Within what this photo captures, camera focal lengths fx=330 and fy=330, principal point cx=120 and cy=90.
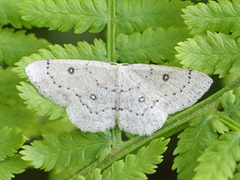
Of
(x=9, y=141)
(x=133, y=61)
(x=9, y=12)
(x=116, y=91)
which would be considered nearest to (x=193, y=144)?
(x=116, y=91)

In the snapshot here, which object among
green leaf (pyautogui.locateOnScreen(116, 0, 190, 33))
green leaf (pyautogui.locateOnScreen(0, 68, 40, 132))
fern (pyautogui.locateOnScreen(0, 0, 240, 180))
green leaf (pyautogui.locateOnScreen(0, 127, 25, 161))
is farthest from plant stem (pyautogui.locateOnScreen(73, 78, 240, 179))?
green leaf (pyautogui.locateOnScreen(0, 68, 40, 132))

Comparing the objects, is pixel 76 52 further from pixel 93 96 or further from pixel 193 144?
pixel 193 144

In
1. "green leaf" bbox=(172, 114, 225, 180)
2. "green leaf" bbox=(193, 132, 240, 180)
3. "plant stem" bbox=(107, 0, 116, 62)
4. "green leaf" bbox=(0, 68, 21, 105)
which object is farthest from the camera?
"green leaf" bbox=(0, 68, 21, 105)

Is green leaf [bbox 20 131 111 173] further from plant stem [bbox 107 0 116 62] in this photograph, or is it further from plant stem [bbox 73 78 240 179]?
plant stem [bbox 107 0 116 62]

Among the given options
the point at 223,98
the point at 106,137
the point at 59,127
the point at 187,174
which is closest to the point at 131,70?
the point at 106,137

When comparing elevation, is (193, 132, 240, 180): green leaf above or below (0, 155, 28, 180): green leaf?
above
